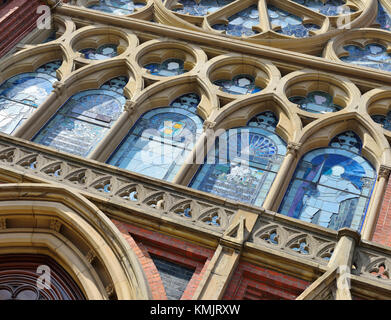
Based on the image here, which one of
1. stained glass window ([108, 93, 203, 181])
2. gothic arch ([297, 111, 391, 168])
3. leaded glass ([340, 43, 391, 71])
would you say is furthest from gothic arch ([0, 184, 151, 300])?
leaded glass ([340, 43, 391, 71])

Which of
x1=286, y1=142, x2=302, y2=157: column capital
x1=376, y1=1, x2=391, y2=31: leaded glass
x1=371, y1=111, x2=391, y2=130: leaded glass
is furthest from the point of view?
x1=376, y1=1, x2=391, y2=31: leaded glass

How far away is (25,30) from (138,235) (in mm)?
8061

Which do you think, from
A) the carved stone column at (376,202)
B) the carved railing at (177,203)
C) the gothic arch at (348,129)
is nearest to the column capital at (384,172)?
the carved stone column at (376,202)

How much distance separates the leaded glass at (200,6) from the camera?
18.5 metres

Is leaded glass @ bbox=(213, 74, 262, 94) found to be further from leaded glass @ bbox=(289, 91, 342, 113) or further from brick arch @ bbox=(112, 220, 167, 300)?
brick arch @ bbox=(112, 220, 167, 300)

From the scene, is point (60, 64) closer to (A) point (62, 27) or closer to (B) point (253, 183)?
(A) point (62, 27)

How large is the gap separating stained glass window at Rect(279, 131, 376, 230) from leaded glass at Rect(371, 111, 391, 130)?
2.32ft

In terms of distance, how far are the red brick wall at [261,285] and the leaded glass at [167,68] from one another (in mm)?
6814

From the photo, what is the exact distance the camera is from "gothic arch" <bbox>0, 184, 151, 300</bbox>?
10.6 metres

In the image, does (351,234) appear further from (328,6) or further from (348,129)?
(328,6)

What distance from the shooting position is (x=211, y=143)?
14.4 metres

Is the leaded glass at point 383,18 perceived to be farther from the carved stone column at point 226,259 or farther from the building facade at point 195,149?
the carved stone column at point 226,259

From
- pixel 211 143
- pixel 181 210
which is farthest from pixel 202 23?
pixel 181 210

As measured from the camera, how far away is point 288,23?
1812 centimetres
